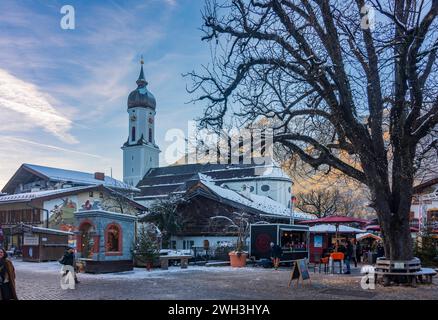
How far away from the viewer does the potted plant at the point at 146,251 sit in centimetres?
2512

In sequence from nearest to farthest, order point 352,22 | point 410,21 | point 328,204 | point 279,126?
point 352,22 < point 410,21 < point 279,126 < point 328,204

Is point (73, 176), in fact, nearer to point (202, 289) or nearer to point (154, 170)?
point (202, 289)

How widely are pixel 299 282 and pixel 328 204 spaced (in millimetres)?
56689

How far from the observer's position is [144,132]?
9962cm

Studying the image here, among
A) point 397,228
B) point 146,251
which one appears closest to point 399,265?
point 397,228

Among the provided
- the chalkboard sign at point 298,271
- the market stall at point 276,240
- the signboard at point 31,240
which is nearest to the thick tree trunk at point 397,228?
the chalkboard sign at point 298,271

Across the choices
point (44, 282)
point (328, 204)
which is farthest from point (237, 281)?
point (328, 204)

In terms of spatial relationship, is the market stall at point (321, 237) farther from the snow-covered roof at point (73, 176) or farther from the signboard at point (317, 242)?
the snow-covered roof at point (73, 176)

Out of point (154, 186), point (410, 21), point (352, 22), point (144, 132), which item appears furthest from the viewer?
point (144, 132)

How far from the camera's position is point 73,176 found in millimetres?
52688

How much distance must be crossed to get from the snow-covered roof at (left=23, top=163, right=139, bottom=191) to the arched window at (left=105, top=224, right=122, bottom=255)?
22018 millimetres
